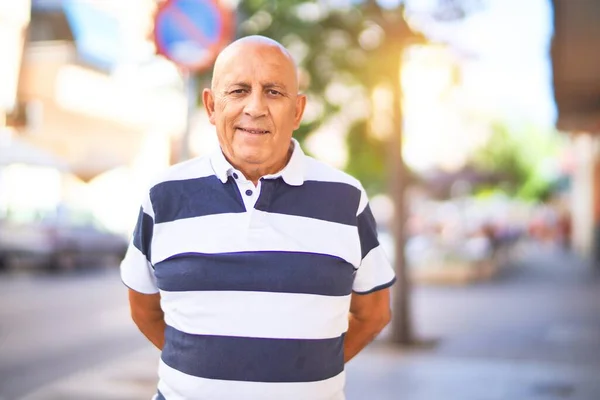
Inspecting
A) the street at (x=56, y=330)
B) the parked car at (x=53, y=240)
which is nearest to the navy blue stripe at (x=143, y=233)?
the street at (x=56, y=330)

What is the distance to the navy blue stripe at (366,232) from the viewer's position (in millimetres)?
2539

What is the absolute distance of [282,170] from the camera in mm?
2438

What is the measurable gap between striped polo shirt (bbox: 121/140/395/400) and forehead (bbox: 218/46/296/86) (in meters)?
0.23

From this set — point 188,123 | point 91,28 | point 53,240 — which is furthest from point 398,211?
point 91,28

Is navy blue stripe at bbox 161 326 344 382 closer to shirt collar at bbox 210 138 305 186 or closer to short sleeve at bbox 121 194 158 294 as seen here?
short sleeve at bbox 121 194 158 294

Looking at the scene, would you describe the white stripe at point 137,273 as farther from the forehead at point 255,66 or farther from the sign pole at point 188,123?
the sign pole at point 188,123

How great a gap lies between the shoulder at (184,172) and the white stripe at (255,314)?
0.32 m

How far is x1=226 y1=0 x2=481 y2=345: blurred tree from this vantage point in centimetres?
998

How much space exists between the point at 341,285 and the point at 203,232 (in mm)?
397

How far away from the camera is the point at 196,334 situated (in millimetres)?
2320

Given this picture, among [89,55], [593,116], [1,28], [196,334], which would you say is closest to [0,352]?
[196,334]

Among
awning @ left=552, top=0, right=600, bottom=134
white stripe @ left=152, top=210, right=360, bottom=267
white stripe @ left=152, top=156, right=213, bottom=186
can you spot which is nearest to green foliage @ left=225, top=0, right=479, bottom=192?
awning @ left=552, top=0, right=600, bottom=134

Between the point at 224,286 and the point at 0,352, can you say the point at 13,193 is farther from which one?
the point at 224,286

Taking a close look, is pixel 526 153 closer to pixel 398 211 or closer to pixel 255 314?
pixel 398 211
